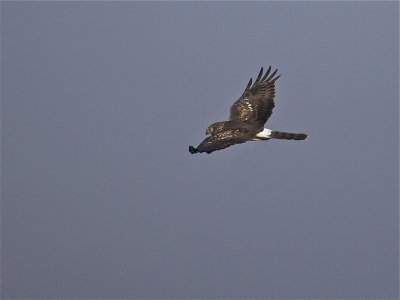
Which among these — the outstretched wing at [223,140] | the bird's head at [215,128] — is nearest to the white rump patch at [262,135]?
the outstretched wing at [223,140]

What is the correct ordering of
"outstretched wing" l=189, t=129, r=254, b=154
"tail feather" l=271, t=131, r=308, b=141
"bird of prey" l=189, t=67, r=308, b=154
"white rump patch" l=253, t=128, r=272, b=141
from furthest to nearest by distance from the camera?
"white rump patch" l=253, t=128, r=272, b=141 → "tail feather" l=271, t=131, r=308, b=141 → "bird of prey" l=189, t=67, r=308, b=154 → "outstretched wing" l=189, t=129, r=254, b=154

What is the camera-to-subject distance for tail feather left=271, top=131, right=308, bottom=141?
947 inches

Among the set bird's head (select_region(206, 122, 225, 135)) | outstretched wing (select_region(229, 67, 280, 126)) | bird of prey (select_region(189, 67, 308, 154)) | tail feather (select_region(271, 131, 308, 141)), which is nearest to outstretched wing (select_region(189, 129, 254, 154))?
bird of prey (select_region(189, 67, 308, 154))

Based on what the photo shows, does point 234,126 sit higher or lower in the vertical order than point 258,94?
lower

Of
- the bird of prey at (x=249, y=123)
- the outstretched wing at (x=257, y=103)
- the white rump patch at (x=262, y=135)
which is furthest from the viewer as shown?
the outstretched wing at (x=257, y=103)

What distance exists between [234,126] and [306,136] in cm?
240

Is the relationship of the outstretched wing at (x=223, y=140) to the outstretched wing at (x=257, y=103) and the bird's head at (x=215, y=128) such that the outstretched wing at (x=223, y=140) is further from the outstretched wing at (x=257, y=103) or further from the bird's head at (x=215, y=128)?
the outstretched wing at (x=257, y=103)

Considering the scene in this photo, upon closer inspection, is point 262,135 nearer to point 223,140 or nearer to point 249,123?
point 249,123

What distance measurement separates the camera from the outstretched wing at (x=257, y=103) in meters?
25.6

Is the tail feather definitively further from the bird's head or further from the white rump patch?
the bird's head

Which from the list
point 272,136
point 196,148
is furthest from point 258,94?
point 196,148

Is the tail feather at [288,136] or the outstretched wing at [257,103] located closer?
the tail feather at [288,136]

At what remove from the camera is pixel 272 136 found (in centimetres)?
2433

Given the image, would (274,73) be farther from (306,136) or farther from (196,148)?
(196,148)
